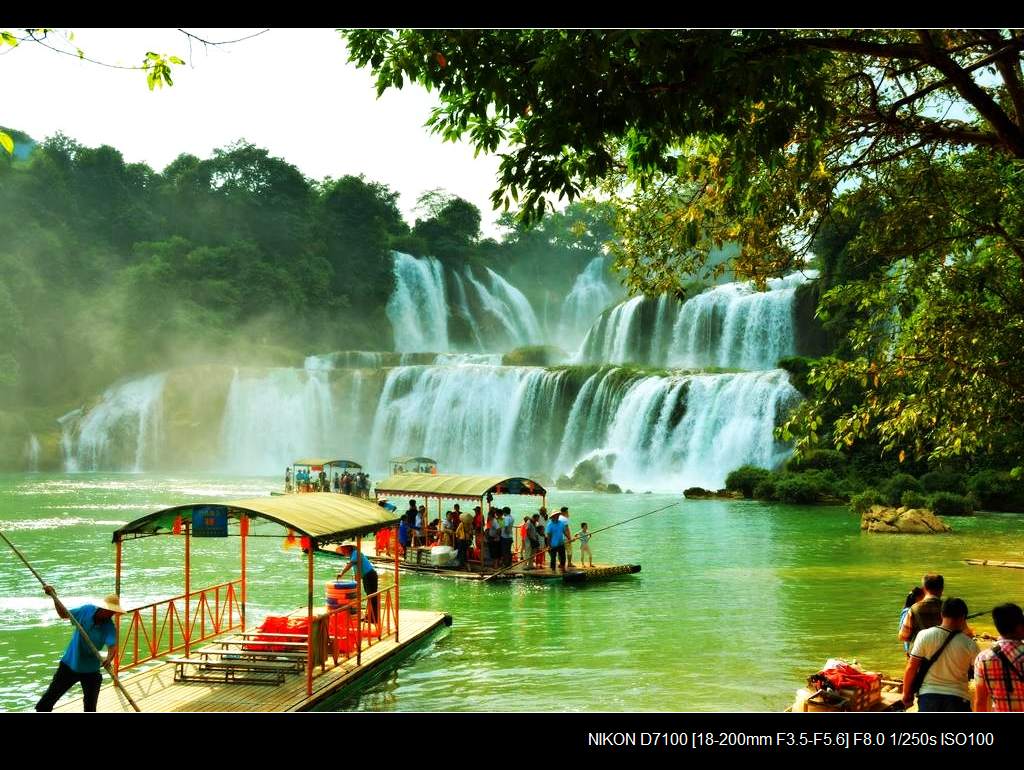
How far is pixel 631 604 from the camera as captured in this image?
15.1 meters

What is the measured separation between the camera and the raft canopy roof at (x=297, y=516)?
8.40 metres

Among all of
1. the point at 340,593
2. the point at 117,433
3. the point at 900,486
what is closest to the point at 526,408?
the point at 900,486

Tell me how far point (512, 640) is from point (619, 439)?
92.8 ft

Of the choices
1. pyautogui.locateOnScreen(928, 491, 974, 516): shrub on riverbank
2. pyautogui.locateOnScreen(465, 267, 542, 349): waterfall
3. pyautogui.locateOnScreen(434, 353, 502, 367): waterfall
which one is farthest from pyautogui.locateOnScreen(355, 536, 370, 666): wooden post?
pyautogui.locateOnScreen(465, 267, 542, 349): waterfall

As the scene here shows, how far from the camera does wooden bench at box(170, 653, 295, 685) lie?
841cm

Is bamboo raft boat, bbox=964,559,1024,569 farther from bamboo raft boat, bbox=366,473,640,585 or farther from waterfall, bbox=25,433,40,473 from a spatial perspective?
waterfall, bbox=25,433,40,473

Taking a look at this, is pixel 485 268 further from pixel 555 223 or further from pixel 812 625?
pixel 812 625

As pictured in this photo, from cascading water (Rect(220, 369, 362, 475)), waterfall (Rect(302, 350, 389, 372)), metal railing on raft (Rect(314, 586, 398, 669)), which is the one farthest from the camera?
waterfall (Rect(302, 350, 389, 372))

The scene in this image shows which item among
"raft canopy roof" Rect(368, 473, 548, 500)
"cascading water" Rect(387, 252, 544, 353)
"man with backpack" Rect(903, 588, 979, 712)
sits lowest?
"man with backpack" Rect(903, 588, 979, 712)

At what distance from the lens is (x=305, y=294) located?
216 ft

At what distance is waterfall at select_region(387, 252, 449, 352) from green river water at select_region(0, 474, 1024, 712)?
40816 mm

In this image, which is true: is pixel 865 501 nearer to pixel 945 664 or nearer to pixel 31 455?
pixel 945 664

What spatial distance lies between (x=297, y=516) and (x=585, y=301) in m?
62.3
